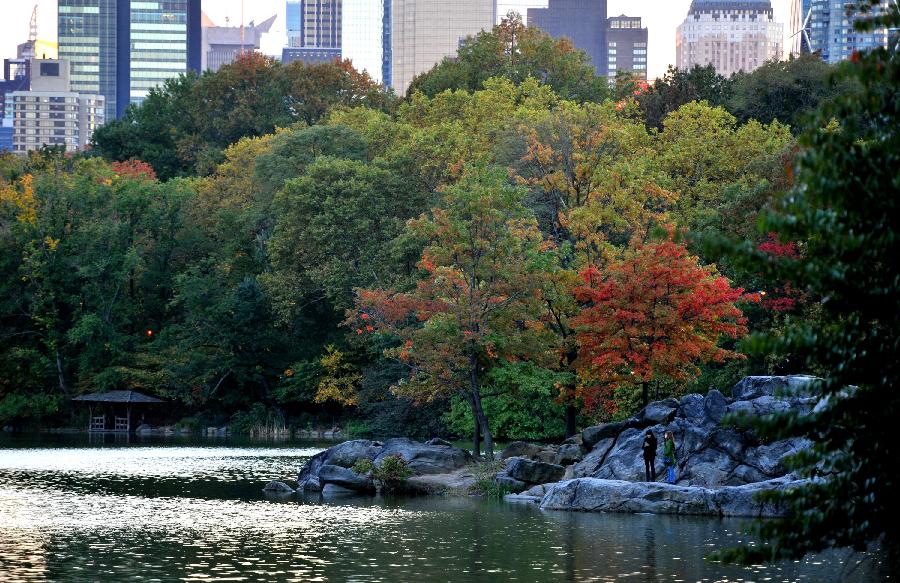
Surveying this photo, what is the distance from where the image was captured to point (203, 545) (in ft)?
86.3

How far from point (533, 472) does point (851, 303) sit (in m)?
24.6

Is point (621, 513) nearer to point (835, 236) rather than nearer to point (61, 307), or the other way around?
point (835, 236)

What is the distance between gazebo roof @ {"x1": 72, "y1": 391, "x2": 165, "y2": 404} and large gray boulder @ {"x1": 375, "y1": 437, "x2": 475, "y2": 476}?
30.7 m

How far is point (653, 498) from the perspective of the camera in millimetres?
32875

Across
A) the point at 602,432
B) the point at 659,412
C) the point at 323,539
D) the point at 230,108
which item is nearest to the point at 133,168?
the point at 230,108

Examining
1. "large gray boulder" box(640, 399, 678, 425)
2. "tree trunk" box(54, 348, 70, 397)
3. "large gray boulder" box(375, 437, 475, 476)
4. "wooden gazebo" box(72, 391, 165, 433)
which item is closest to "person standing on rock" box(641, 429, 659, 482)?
"large gray boulder" box(640, 399, 678, 425)

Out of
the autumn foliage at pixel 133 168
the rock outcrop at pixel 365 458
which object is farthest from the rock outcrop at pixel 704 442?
the autumn foliage at pixel 133 168

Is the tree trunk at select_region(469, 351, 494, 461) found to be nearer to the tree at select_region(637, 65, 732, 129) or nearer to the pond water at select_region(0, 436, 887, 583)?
the pond water at select_region(0, 436, 887, 583)

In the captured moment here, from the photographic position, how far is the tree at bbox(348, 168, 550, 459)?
4088 cm

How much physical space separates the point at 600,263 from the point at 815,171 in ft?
117

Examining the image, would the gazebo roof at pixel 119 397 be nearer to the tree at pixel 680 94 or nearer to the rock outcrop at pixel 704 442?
the tree at pixel 680 94

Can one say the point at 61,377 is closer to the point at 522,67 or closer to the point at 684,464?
the point at 522,67

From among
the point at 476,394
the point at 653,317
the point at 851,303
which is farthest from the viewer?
the point at 653,317

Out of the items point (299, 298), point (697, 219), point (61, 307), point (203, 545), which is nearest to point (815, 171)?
point (203, 545)
